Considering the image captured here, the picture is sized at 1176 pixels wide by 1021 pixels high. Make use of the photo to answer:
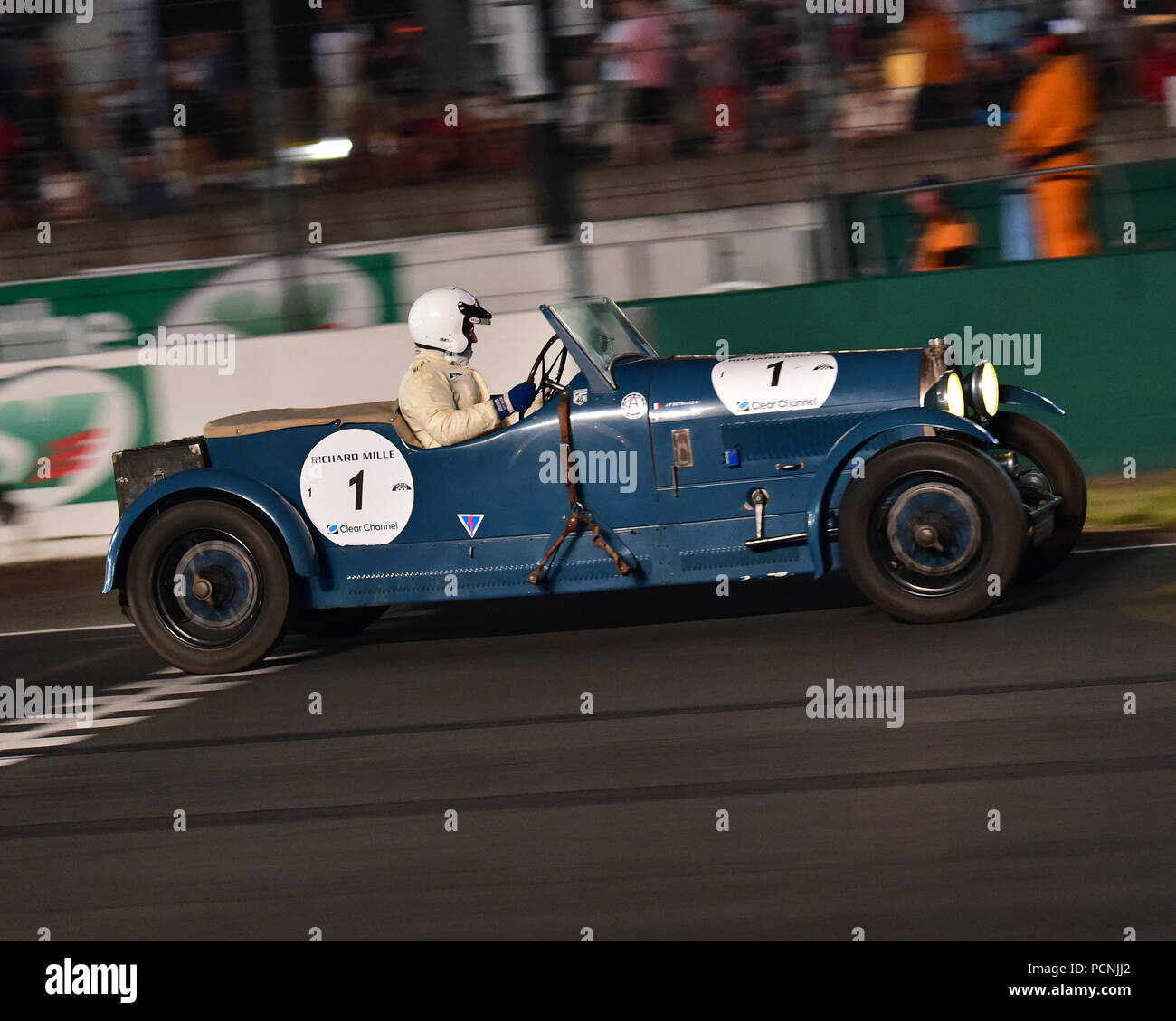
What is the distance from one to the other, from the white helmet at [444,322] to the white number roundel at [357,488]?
534 millimetres

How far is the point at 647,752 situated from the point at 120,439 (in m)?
6.55

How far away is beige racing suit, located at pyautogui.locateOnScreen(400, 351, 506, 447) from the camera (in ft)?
24.9

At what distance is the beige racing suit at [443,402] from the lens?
24.9 ft

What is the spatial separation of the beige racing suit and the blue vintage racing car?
7cm

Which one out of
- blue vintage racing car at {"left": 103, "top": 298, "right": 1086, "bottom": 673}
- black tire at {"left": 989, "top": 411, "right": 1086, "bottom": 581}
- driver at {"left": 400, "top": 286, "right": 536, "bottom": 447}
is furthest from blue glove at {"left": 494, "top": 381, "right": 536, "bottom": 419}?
black tire at {"left": 989, "top": 411, "right": 1086, "bottom": 581}

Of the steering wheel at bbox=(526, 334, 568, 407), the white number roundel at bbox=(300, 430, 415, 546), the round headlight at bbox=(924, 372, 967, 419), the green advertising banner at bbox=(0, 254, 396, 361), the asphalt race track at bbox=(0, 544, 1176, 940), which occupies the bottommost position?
the asphalt race track at bbox=(0, 544, 1176, 940)

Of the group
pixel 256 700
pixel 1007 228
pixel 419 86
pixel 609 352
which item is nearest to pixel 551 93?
pixel 419 86

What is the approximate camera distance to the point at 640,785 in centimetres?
537

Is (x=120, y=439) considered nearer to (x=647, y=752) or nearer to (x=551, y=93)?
(x=551, y=93)

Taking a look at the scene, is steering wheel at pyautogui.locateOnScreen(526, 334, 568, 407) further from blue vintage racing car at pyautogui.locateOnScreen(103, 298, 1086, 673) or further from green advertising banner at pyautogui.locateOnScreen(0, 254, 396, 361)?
green advertising banner at pyautogui.locateOnScreen(0, 254, 396, 361)

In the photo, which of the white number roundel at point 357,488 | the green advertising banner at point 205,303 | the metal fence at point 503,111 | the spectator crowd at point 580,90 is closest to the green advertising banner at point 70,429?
the green advertising banner at point 205,303

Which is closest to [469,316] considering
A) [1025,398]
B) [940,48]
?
[1025,398]

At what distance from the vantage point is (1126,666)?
6281mm

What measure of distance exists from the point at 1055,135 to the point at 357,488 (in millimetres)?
5299
